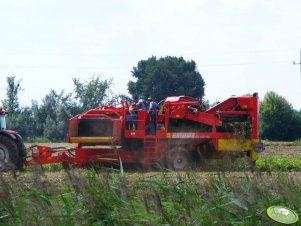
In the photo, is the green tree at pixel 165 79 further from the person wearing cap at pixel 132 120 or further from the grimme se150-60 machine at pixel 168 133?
the person wearing cap at pixel 132 120

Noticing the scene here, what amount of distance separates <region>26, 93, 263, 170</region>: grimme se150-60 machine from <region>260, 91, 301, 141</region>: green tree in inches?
1726

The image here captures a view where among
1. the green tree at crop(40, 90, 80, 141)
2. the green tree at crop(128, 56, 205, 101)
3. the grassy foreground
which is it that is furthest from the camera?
the green tree at crop(128, 56, 205, 101)

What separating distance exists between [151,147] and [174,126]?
3.38 feet

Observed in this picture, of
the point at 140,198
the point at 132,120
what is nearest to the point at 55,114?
the point at 132,120


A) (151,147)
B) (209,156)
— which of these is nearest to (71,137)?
(151,147)

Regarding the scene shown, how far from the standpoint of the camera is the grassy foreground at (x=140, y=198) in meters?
6.96

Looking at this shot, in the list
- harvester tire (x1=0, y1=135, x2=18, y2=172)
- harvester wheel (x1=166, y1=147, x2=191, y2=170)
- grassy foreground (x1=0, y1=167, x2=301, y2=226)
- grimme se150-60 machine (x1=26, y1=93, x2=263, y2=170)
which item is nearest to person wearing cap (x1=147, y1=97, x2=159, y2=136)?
grimme se150-60 machine (x1=26, y1=93, x2=263, y2=170)

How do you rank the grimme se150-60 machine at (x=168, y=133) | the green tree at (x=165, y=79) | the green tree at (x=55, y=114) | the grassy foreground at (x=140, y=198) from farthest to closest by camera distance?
the green tree at (x=165, y=79) < the green tree at (x=55, y=114) < the grimme se150-60 machine at (x=168, y=133) < the grassy foreground at (x=140, y=198)

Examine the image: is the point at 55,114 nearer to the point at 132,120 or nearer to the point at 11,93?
the point at 11,93

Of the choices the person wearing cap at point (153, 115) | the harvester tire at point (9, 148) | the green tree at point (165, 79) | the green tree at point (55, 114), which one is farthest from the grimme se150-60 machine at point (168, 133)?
the green tree at point (165, 79)

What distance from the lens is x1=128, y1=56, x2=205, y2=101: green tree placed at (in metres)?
70.4

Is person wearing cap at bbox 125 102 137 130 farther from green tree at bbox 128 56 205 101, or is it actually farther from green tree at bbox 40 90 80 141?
green tree at bbox 128 56 205 101

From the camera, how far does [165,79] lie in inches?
2790

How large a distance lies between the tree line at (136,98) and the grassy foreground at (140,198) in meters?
56.3
